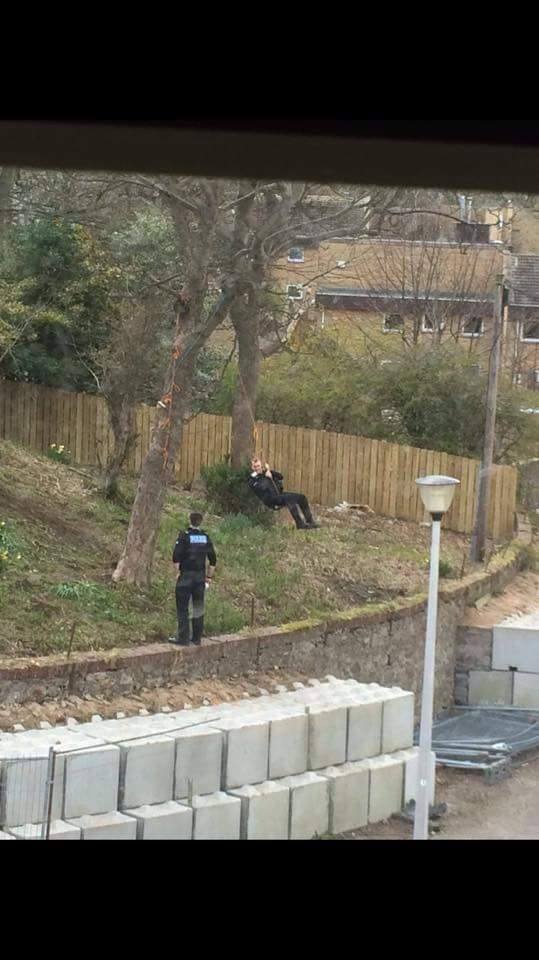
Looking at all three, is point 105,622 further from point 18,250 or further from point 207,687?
point 18,250

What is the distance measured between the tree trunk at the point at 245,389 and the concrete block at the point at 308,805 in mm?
4801

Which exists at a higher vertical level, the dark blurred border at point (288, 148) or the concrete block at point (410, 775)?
the dark blurred border at point (288, 148)

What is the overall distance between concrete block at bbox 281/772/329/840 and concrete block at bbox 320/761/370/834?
7cm

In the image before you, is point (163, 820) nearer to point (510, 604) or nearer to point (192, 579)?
point (192, 579)

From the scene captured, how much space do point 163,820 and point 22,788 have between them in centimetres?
82

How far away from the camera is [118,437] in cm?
1063

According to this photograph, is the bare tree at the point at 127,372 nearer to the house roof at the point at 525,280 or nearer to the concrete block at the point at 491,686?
the concrete block at the point at 491,686

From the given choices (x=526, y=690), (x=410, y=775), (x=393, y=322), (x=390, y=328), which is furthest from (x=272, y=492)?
(x=393, y=322)

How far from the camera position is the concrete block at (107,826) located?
572cm

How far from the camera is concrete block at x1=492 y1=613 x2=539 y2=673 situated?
11.1 m

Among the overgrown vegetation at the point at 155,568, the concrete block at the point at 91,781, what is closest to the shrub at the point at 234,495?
the overgrown vegetation at the point at 155,568

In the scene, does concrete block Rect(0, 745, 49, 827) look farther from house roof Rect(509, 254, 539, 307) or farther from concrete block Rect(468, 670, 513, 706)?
house roof Rect(509, 254, 539, 307)

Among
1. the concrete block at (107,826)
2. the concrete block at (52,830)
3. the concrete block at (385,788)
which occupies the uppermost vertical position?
the concrete block at (52,830)
